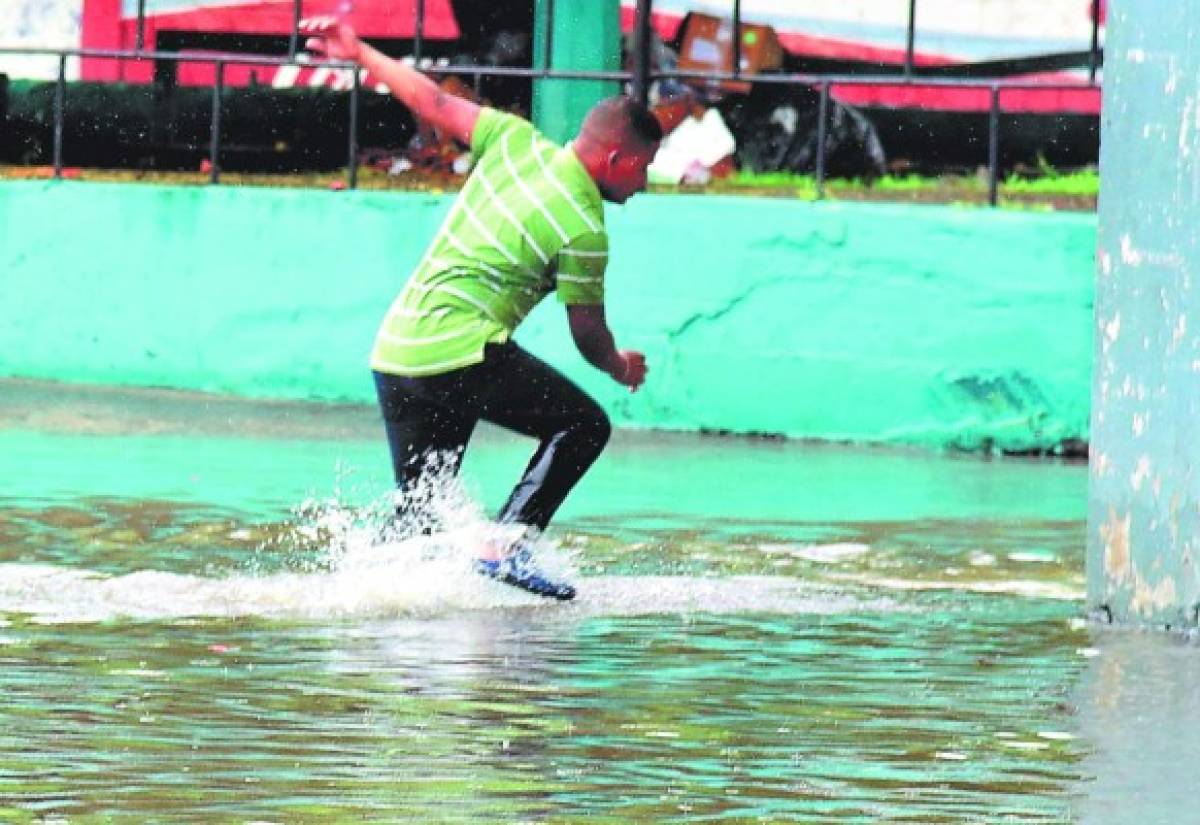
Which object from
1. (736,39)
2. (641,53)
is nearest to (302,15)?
(736,39)

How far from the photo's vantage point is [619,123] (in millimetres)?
9117

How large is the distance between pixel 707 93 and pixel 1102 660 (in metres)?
8.80

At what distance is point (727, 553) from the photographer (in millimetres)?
10750

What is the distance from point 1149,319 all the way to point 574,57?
24.7 ft

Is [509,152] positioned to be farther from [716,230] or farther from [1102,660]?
[716,230]

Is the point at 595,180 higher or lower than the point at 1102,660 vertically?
higher

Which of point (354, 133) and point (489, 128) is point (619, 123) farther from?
point (354, 133)

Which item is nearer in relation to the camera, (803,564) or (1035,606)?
(1035,606)

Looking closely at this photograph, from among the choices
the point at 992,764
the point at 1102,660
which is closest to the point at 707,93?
the point at 1102,660

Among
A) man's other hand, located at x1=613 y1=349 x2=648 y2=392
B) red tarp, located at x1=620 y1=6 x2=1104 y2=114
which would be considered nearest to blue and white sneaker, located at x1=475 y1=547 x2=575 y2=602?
man's other hand, located at x1=613 y1=349 x2=648 y2=392

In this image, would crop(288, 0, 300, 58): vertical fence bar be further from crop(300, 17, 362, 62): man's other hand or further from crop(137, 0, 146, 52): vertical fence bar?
crop(300, 17, 362, 62): man's other hand

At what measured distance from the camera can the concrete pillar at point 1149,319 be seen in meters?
8.88

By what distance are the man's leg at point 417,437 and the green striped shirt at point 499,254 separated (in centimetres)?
11

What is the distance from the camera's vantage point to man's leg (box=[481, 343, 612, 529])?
30.3ft
